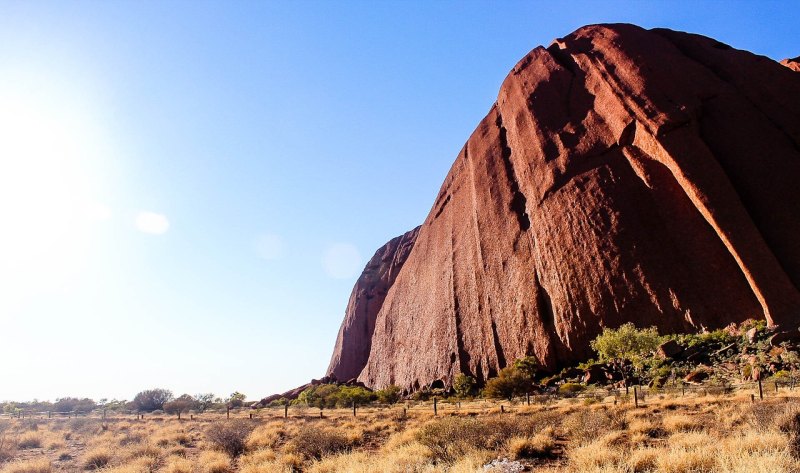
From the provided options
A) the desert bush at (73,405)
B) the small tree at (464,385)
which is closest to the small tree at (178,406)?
the desert bush at (73,405)

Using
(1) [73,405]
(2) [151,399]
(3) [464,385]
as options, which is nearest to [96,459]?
(3) [464,385]

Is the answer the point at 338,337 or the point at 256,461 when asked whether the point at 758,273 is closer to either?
the point at 256,461

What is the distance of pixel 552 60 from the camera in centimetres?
5041

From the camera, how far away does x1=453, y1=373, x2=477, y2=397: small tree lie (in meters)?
39.3

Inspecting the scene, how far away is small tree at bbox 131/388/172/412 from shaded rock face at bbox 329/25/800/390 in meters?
34.4

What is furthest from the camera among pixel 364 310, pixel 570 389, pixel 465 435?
pixel 364 310

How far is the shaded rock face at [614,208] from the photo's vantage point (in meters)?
30.4

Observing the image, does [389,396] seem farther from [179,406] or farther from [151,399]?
[151,399]

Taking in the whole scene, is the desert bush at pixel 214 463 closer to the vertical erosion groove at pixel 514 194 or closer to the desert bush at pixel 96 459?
the desert bush at pixel 96 459

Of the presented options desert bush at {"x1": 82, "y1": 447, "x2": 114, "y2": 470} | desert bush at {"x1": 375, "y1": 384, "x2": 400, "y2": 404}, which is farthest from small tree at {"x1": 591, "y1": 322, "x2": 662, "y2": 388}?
desert bush at {"x1": 82, "y1": 447, "x2": 114, "y2": 470}

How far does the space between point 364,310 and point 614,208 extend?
52.6 metres

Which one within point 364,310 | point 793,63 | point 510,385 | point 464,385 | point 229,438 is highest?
point 793,63

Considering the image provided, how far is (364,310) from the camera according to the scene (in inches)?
3184

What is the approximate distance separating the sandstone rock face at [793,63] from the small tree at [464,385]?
4068cm
